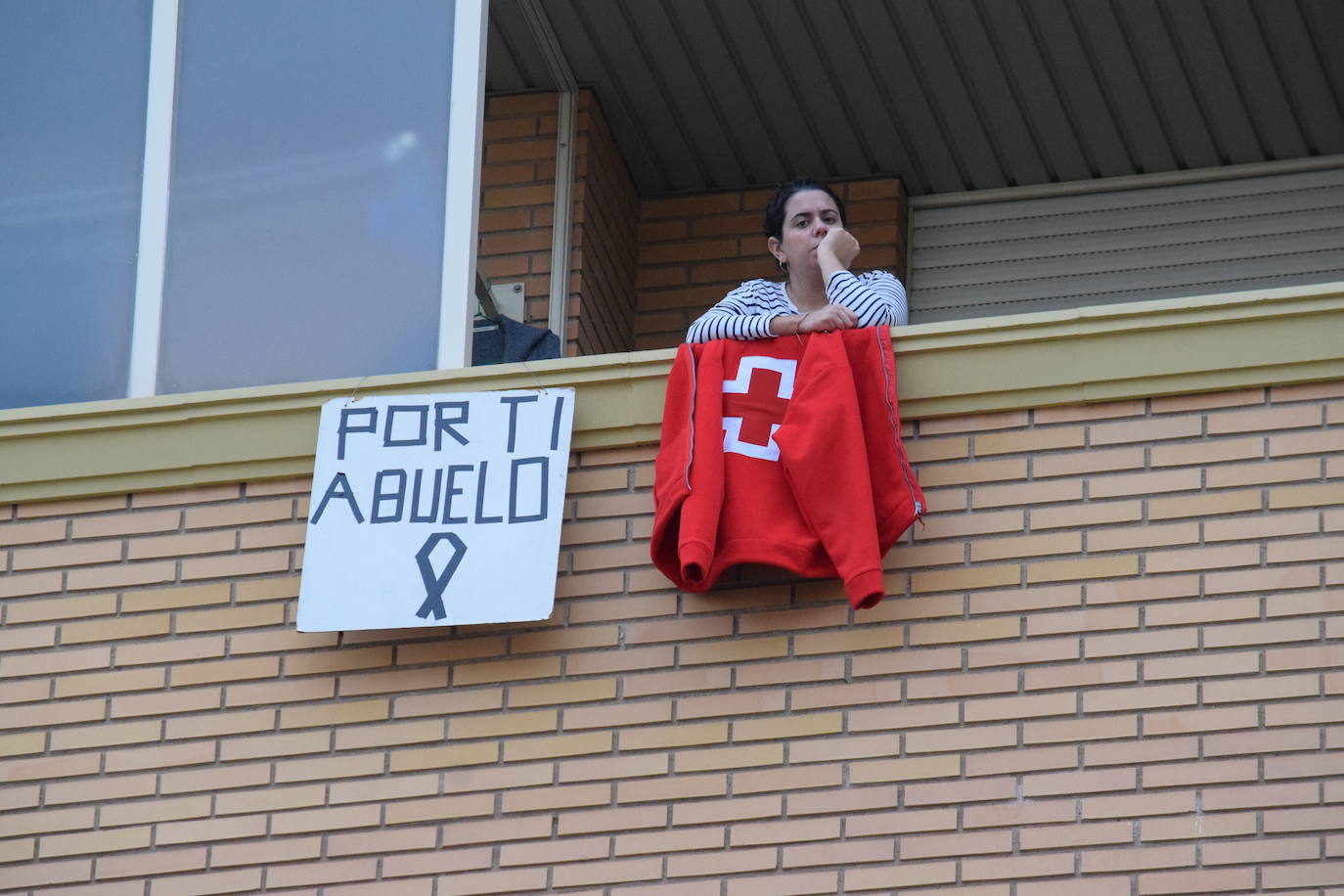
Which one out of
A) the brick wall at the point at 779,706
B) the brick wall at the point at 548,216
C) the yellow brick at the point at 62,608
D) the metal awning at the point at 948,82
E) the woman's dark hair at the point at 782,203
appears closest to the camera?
the brick wall at the point at 779,706

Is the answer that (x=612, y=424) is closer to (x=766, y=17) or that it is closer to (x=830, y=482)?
(x=830, y=482)

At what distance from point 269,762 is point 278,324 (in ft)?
4.61

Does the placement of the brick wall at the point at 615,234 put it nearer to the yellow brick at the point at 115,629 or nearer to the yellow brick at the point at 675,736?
the yellow brick at the point at 115,629

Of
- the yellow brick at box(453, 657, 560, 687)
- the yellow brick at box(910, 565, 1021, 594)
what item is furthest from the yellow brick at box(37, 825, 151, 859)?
the yellow brick at box(910, 565, 1021, 594)

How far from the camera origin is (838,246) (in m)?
7.63

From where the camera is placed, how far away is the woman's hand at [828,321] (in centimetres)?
720

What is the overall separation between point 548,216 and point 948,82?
63.7 inches

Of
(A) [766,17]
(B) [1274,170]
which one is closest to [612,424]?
(A) [766,17]

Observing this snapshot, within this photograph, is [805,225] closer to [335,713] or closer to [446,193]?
[446,193]

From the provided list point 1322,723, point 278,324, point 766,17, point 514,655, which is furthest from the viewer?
point 766,17

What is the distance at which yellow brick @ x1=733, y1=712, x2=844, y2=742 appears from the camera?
687 cm

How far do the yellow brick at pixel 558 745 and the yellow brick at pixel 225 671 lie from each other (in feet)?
2.57

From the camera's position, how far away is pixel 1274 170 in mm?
9797

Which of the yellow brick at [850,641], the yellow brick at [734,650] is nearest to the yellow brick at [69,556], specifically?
the yellow brick at [734,650]
